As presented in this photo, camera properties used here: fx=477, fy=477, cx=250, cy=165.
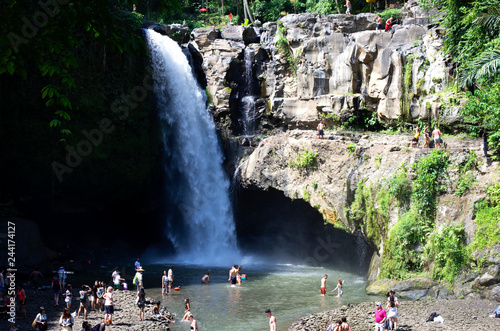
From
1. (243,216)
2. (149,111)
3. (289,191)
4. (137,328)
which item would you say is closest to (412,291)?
(289,191)

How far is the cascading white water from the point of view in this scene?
30.5 metres

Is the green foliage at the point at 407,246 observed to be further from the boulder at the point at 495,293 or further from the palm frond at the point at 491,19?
the palm frond at the point at 491,19

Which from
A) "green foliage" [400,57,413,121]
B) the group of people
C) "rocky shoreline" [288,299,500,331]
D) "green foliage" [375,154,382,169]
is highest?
"green foliage" [400,57,413,121]

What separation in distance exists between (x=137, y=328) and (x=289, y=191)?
494 inches

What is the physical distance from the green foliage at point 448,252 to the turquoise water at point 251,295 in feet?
9.36

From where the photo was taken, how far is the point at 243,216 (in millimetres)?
30453

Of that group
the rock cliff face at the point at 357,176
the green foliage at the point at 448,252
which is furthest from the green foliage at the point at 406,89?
the green foliage at the point at 448,252

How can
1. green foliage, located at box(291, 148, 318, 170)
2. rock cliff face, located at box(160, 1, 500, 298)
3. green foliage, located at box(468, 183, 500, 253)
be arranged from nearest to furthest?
green foliage, located at box(468, 183, 500, 253) < rock cliff face, located at box(160, 1, 500, 298) < green foliage, located at box(291, 148, 318, 170)

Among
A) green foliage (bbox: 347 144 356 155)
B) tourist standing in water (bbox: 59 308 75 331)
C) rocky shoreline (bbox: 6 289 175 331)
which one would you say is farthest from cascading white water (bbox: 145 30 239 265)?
tourist standing in water (bbox: 59 308 75 331)

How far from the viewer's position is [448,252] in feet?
61.4

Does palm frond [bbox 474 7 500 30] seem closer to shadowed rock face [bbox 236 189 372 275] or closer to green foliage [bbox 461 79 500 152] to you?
green foliage [bbox 461 79 500 152]

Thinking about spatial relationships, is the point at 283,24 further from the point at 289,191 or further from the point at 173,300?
the point at 173,300

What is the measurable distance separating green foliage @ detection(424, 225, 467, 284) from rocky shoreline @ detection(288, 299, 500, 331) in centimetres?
131

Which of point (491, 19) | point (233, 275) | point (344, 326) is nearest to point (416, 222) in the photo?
point (344, 326)
